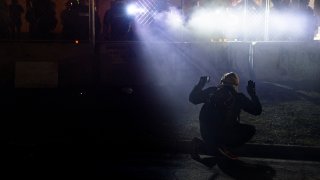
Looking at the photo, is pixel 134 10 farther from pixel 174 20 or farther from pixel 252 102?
pixel 252 102

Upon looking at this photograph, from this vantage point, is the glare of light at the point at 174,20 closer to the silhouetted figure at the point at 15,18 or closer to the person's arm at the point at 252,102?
the silhouetted figure at the point at 15,18

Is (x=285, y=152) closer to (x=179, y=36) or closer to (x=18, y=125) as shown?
(x=18, y=125)

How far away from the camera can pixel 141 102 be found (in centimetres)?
1170

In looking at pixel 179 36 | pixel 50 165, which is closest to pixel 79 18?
pixel 179 36

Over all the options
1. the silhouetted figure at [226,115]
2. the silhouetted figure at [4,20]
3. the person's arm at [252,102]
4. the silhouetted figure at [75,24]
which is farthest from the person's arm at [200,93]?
the silhouetted figure at [4,20]

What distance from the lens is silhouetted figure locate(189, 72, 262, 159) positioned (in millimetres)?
7488

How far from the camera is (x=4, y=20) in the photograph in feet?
48.4

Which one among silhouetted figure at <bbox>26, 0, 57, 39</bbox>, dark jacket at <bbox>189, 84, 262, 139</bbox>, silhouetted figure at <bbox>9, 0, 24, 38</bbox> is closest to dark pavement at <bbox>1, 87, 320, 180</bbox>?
dark jacket at <bbox>189, 84, 262, 139</bbox>

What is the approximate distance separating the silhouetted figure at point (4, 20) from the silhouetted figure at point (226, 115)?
868cm

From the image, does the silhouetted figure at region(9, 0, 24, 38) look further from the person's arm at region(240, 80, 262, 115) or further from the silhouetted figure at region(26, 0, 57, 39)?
the person's arm at region(240, 80, 262, 115)

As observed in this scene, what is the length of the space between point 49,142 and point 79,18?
6.22m

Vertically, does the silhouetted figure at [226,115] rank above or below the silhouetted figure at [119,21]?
below

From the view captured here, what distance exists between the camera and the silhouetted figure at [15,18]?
15.6 meters

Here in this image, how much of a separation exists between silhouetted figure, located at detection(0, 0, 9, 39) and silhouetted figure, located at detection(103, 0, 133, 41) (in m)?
2.90
